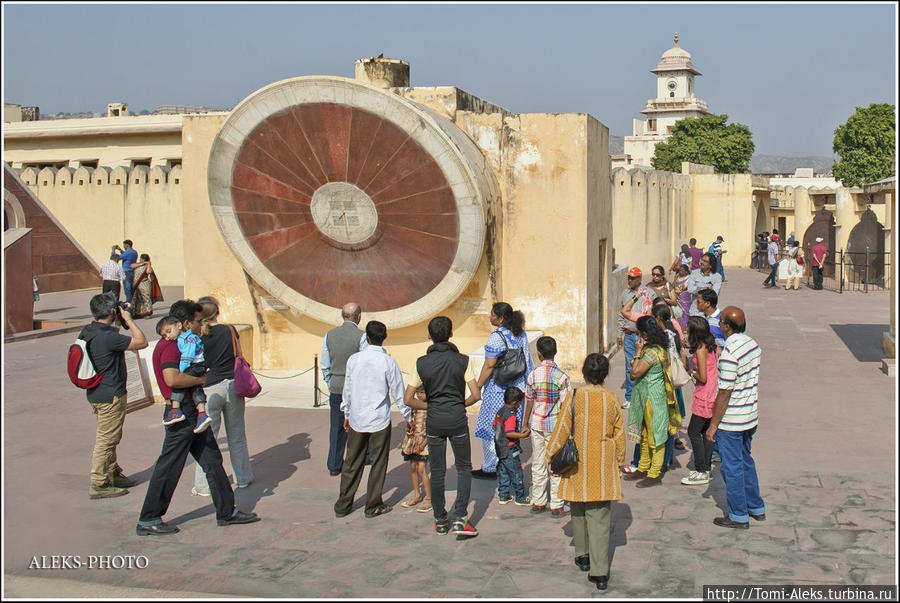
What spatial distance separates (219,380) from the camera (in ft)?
23.4

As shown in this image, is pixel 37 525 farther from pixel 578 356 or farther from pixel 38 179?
pixel 38 179

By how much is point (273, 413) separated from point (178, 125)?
2234 centimetres

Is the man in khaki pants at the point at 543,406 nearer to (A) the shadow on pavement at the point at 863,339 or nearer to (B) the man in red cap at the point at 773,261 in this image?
(A) the shadow on pavement at the point at 863,339

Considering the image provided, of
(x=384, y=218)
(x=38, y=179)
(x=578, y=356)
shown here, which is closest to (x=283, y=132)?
(x=384, y=218)

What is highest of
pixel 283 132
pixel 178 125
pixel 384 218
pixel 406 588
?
pixel 178 125

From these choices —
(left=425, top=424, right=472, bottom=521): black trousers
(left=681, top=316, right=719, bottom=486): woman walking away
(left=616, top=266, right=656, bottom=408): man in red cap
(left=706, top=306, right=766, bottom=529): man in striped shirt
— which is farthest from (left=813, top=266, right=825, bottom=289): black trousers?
(left=425, top=424, right=472, bottom=521): black trousers

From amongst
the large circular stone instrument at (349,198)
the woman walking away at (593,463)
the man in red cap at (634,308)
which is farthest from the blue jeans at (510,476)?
the large circular stone instrument at (349,198)

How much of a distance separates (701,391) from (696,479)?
70cm

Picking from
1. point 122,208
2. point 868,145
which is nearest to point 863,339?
point 122,208

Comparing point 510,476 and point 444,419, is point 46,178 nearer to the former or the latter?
point 510,476

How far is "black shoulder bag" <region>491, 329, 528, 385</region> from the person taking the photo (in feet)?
23.0

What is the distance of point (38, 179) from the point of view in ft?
94.2

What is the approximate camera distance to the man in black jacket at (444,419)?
6.37 m

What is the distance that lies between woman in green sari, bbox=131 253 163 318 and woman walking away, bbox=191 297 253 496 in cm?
1103
